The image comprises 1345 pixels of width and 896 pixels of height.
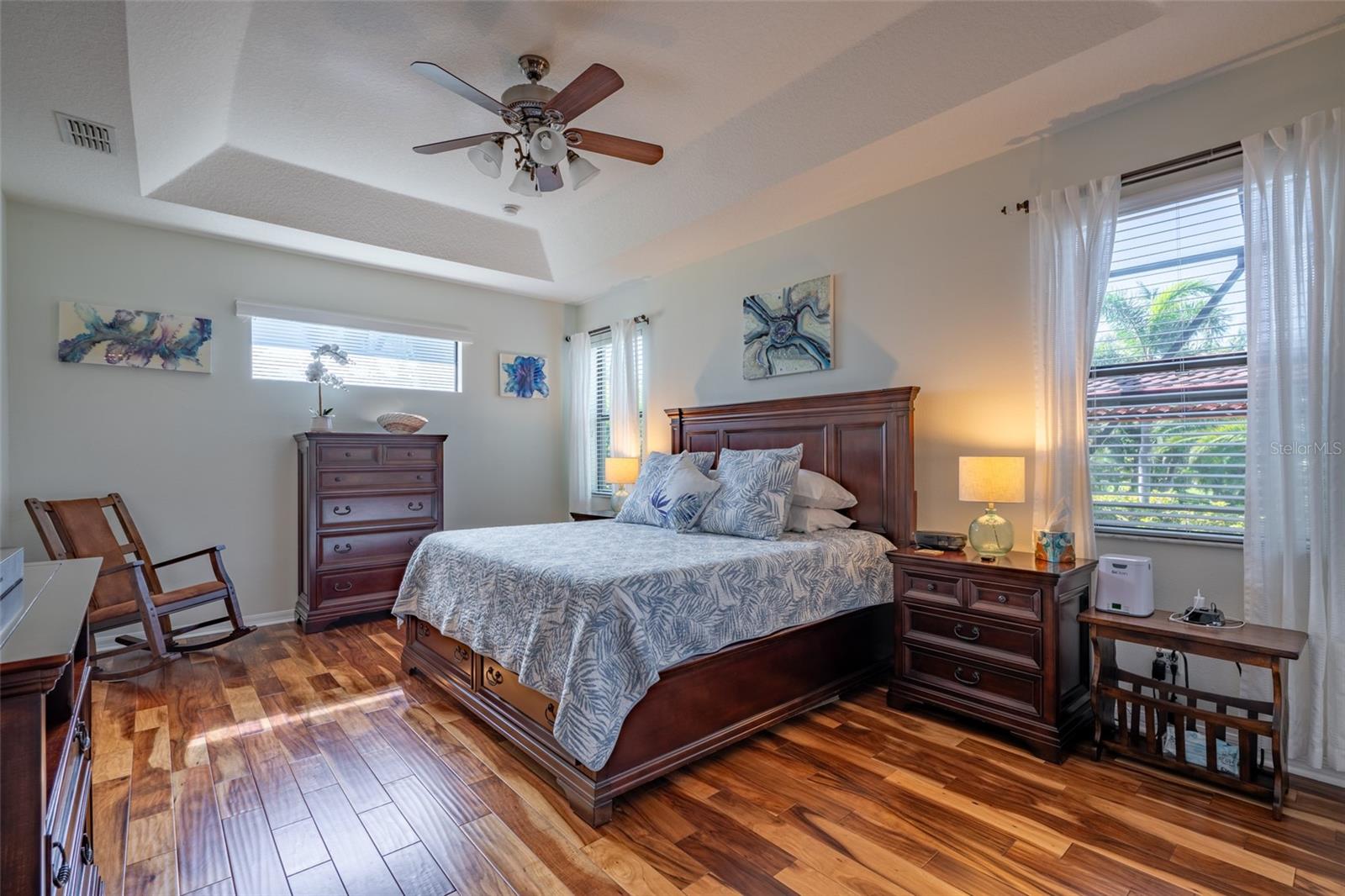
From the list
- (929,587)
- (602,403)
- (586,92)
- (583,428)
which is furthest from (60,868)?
(602,403)

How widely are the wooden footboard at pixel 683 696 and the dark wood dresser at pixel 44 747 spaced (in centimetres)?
121

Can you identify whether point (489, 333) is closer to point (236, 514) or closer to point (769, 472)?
point (236, 514)

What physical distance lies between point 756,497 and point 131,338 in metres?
3.99

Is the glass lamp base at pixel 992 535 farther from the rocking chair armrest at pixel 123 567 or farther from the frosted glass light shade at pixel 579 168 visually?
the rocking chair armrest at pixel 123 567

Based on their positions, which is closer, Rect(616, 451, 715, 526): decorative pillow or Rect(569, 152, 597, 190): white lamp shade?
Rect(569, 152, 597, 190): white lamp shade

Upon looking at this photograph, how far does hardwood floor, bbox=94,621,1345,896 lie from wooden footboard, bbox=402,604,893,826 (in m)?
0.09

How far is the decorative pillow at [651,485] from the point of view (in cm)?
364

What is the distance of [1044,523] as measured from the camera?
110 inches

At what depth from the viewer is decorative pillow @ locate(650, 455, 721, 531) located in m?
3.37

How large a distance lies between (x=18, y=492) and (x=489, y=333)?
314cm

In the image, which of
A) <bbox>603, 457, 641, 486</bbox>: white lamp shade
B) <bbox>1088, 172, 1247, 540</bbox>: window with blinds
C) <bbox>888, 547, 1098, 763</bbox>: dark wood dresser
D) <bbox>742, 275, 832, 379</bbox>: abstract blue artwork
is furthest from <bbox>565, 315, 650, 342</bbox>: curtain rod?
<bbox>1088, 172, 1247, 540</bbox>: window with blinds

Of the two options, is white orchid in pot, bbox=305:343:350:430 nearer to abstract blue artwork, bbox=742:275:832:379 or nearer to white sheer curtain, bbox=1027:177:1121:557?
abstract blue artwork, bbox=742:275:832:379

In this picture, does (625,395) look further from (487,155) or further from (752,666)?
(752,666)

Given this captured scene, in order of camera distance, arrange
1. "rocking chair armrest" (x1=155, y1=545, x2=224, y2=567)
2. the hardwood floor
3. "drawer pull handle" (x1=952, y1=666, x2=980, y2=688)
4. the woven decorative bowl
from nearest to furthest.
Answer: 1. the hardwood floor
2. "drawer pull handle" (x1=952, y1=666, x2=980, y2=688)
3. "rocking chair armrest" (x1=155, y1=545, x2=224, y2=567)
4. the woven decorative bowl
